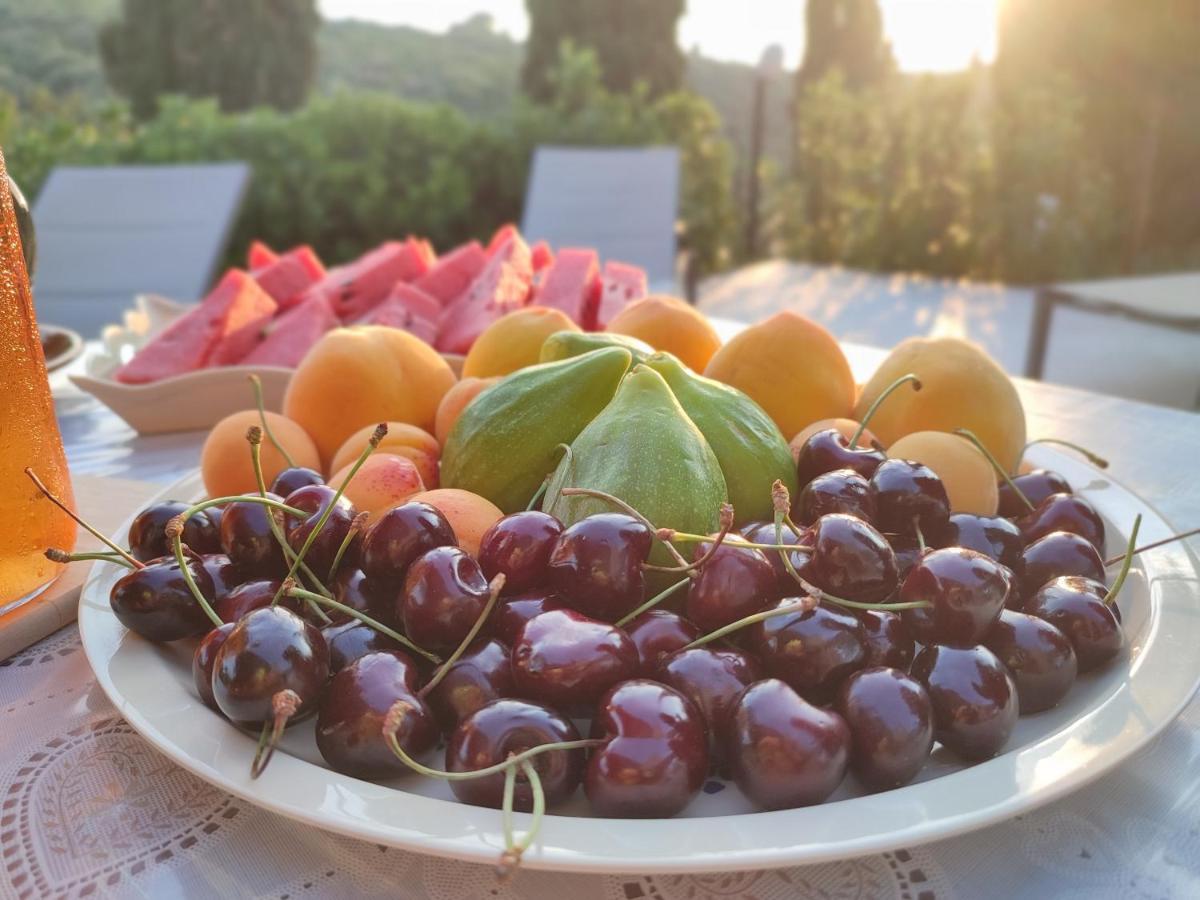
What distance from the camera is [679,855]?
494mm

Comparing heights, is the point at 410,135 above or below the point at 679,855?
above

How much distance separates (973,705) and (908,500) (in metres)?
0.23

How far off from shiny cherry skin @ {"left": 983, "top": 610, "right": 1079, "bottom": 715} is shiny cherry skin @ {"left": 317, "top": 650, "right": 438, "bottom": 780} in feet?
1.32

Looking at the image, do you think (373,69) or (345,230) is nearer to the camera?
(345,230)

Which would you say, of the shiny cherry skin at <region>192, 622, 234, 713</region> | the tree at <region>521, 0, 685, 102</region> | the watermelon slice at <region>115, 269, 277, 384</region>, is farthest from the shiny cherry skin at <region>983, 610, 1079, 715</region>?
the tree at <region>521, 0, 685, 102</region>

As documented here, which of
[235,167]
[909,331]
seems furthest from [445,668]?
[909,331]

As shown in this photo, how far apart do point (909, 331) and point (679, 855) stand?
5.62m

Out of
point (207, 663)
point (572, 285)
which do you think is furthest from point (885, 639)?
point (572, 285)

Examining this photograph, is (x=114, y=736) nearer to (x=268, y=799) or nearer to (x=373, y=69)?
(x=268, y=799)

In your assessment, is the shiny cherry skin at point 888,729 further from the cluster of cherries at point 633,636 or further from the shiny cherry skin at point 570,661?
the shiny cherry skin at point 570,661

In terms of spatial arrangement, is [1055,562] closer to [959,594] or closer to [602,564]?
[959,594]

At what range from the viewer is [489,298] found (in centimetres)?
178

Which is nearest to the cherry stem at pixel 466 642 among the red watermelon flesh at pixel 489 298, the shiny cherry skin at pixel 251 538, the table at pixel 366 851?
the table at pixel 366 851

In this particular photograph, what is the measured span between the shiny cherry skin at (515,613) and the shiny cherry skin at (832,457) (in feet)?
1.02
